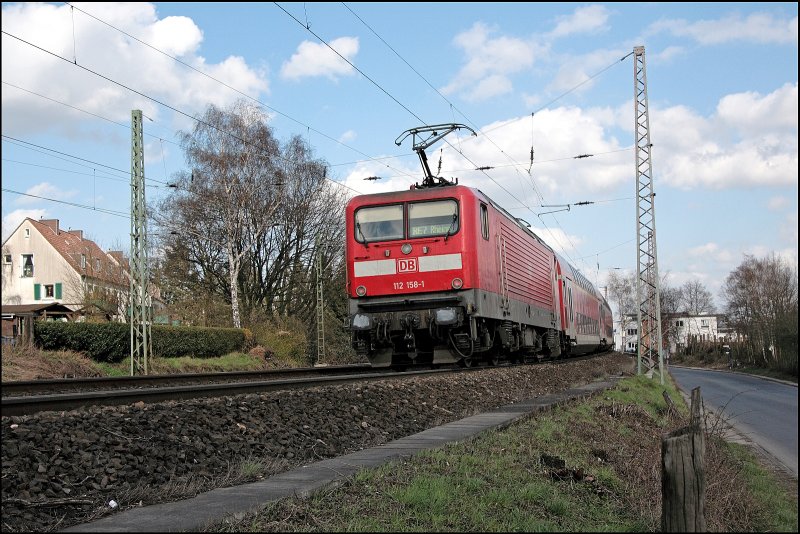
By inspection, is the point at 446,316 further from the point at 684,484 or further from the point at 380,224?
the point at 684,484

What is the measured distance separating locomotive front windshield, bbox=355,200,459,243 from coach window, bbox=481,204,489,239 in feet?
3.10

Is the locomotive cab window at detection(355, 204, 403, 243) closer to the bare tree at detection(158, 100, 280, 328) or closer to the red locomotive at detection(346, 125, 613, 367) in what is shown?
the red locomotive at detection(346, 125, 613, 367)

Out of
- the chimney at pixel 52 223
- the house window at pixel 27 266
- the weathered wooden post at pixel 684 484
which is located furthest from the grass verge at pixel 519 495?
the chimney at pixel 52 223

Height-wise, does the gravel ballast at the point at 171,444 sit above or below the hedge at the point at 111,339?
below

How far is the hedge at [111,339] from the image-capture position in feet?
70.4

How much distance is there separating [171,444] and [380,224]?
31.9 feet

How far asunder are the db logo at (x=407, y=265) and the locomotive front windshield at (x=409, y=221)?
51cm

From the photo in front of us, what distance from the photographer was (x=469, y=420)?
9602 millimetres

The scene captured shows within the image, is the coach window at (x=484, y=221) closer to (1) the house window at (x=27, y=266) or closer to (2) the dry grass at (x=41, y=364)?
(2) the dry grass at (x=41, y=364)

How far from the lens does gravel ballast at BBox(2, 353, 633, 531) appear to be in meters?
5.44

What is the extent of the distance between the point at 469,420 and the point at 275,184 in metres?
31.5

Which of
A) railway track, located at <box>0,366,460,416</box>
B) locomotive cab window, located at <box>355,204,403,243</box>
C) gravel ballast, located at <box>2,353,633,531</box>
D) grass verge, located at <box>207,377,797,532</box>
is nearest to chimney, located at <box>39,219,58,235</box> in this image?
railway track, located at <box>0,366,460,416</box>

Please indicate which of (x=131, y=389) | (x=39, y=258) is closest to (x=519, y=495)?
(x=131, y=389)

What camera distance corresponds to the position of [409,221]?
15.9 metres
